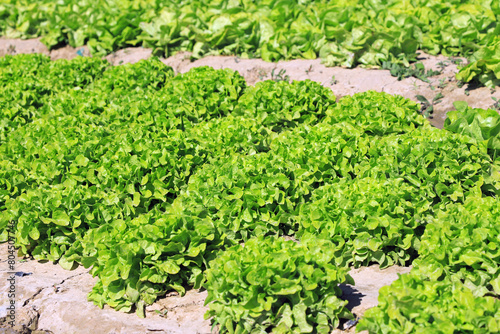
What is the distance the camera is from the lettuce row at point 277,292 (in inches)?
155

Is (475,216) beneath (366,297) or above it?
above

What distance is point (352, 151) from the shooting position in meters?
5.89

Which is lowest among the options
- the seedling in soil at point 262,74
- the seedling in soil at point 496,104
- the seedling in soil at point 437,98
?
the seedling in soil at point 262,74

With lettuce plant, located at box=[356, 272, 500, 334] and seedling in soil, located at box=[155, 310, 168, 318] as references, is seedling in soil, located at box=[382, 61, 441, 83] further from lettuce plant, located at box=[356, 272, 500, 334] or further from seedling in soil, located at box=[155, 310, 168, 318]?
seedling in soil, located at box=[155, 310, 168, 318]

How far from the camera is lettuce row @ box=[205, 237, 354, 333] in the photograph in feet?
12.9

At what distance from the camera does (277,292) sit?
3928mm

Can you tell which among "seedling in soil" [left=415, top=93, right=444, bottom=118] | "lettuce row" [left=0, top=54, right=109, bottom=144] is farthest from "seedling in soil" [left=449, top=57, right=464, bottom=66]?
"lettuce row" [left=0, top=54, right=109, bottom=144]

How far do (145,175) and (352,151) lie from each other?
7.72 feet

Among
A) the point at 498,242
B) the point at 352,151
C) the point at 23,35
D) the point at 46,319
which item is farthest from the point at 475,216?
the point at 23,35

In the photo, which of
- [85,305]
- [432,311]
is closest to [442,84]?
[432,311]

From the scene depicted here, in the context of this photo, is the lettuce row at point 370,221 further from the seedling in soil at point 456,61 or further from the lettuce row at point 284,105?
the seedling in soil at point 456,61

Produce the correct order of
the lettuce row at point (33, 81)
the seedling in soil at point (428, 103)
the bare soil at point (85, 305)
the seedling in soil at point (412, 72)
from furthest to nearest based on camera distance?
the lettuce row at point (33, 81)
the seedling in soil at point (412, 72)
the seedling in soil at point (428, 103)
the bare soil at point (85, 305)

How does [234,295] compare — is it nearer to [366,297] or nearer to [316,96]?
[366,297]

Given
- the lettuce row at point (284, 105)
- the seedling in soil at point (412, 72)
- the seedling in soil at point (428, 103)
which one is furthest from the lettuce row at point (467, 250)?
the seedling in soil at point (412, 72)
